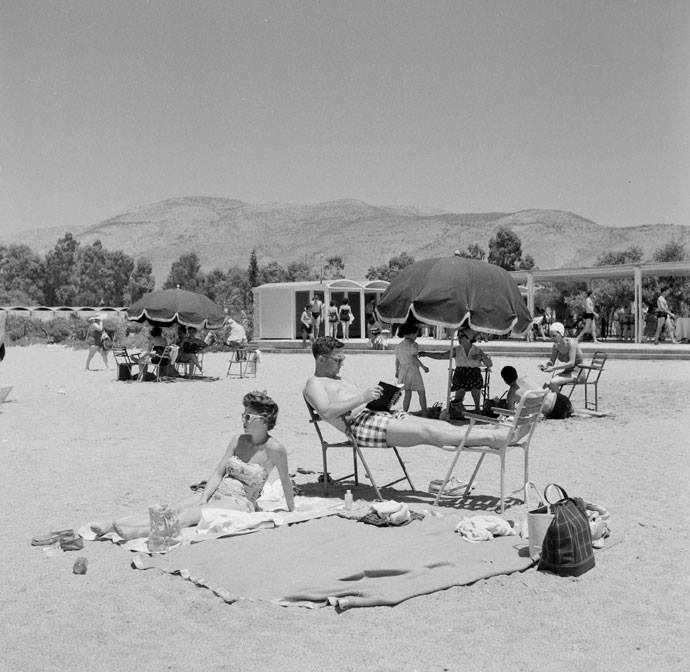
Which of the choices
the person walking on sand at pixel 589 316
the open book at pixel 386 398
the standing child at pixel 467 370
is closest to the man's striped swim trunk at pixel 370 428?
the open book at pixel 386 398

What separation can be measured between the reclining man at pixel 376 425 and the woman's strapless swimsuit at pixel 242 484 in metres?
0.65

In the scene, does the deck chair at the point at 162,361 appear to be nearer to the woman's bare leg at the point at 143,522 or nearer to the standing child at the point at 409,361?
the standing child at the point at 409,361

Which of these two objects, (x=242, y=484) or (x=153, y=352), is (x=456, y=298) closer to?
(x=242, y=484)

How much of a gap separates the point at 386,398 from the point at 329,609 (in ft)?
7.26

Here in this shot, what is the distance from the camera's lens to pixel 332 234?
138 metres

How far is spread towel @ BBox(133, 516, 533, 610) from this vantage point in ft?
13.0

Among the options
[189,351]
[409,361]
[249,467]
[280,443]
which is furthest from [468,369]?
[189,351]

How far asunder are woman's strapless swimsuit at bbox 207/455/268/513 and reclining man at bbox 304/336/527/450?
25.6 inches

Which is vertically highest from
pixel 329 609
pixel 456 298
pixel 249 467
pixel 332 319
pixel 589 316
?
pixel 456 298

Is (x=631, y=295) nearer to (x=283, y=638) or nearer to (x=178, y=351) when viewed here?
(x=178, y=351)

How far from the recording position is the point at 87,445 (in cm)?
829

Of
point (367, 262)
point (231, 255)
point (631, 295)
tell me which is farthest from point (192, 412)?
point (231, 255)

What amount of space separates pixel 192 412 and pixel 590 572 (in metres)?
7.26

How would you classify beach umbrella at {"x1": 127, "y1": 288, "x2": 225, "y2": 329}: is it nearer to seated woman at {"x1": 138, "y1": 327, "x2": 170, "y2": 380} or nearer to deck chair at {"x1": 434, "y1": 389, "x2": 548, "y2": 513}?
seated woman at {"x1": 138, "y1": 327, "x2": 170, "y2": 380}
